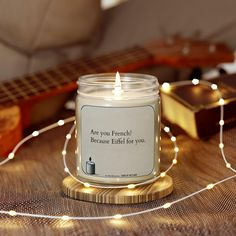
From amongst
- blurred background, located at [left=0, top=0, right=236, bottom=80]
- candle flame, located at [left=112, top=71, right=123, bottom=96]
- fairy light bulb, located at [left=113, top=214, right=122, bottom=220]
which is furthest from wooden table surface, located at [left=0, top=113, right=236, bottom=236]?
blurred background, located at [left=0, top=0, right=236, bottom=80]

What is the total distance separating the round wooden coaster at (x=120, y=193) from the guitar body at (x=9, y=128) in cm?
20

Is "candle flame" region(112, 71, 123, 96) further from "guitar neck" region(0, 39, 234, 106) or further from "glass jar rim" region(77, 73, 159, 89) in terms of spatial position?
"guitar neck" region(0, 39, 234, 106)

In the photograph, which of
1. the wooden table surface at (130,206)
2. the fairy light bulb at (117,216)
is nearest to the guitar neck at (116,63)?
the wooden table surface at (130,206)

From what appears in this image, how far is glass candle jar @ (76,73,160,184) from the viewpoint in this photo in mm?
601

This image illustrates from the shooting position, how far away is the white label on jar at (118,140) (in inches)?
23.6

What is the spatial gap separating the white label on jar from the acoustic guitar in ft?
0.77

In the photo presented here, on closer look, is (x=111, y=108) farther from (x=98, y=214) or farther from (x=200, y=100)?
(x=200, y=100)

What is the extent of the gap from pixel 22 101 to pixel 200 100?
28 centimetres

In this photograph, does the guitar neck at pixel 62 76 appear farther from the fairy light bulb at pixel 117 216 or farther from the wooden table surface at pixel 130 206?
the fairy light bulb at pixel 117 216

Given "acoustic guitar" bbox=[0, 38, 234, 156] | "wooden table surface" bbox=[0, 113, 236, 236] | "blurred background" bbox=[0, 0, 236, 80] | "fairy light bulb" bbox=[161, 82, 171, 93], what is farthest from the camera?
"blurred background" bbox=[0, 0, 236, 80]

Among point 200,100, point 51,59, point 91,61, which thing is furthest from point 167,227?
point 51,59

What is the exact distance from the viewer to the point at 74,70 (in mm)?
1038

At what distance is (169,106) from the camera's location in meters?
0.89

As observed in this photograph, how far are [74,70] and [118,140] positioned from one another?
0.46 meters
